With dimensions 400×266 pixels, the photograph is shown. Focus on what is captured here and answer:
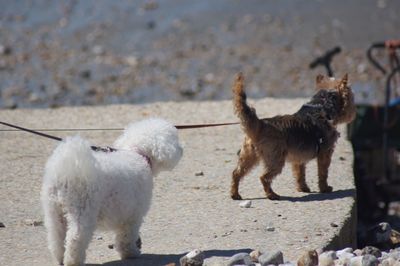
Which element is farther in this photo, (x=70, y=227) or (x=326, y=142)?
(x=326, y=142)

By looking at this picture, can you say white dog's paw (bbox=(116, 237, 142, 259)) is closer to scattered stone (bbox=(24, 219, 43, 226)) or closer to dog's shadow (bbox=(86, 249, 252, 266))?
dog's shadow (bbox=(86, 249, 252, 266))

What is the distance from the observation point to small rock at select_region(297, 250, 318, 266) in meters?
6.32

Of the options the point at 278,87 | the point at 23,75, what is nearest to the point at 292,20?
the point at 278,87

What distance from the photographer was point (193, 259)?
630 cm

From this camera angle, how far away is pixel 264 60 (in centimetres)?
1884

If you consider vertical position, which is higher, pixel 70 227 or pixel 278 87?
pixel 278 87

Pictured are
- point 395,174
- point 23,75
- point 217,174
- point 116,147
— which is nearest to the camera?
point 116,147

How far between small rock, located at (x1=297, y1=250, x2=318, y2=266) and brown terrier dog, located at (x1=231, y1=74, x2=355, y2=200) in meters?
1.65

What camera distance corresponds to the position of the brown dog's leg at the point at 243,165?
8.08 m

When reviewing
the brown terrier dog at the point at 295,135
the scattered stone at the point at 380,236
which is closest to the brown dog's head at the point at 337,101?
the brown terrier dog at the point at 295,135

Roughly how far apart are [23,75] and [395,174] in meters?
9.43

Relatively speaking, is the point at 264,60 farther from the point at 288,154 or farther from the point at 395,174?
the point at 288,154

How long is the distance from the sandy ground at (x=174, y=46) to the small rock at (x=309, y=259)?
10.6m

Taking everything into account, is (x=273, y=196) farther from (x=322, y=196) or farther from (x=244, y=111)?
(x=244, y=111)
